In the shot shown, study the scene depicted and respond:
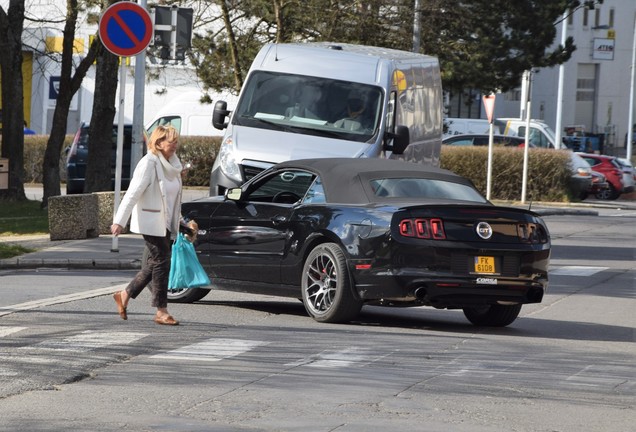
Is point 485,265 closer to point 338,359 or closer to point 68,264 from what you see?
point 338,359

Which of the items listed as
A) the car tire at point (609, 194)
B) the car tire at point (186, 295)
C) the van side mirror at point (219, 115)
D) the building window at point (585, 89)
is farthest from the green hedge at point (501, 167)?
the building window at point (585, 89)

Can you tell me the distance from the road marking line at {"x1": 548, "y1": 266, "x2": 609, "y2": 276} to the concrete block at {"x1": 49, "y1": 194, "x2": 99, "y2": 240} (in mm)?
6643

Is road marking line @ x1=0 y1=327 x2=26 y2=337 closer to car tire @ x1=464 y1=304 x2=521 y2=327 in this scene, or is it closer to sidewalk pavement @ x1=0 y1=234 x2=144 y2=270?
car tire @ x1=464 y1=304 x2=521 y2=327

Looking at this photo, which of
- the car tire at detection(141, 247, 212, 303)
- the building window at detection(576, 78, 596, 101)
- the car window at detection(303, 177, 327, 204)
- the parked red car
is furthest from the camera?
the building window at detection(576, 78, 596, 101)

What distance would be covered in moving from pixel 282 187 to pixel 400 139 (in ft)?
21.5

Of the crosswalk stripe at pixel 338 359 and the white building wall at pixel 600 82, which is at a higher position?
the white building wall at pixel 600 82

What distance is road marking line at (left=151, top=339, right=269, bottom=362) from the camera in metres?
10.1

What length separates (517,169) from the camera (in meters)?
39.3

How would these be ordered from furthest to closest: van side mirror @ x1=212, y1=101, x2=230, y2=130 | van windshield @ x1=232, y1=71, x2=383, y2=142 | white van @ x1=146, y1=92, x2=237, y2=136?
white van @ x1=146, y1=92, x2=237, y2=136 < van side mirror @ x1=212, y1=101, x2=230, y2=130 < van windshield @ x1=232, y1=71, x2=383, y2=142

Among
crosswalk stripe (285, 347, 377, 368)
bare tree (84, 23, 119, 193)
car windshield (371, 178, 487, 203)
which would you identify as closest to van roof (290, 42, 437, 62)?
bare tree (84, 23, 119, 193)

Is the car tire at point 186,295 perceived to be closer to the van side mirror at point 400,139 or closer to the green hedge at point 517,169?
the van side mirror at point 400,139

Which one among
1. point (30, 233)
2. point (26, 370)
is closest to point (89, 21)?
point (30, 233)

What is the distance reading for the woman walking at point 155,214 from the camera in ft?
39.2

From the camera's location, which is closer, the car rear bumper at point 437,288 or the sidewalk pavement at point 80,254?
the car rear bumper at point 437,288
